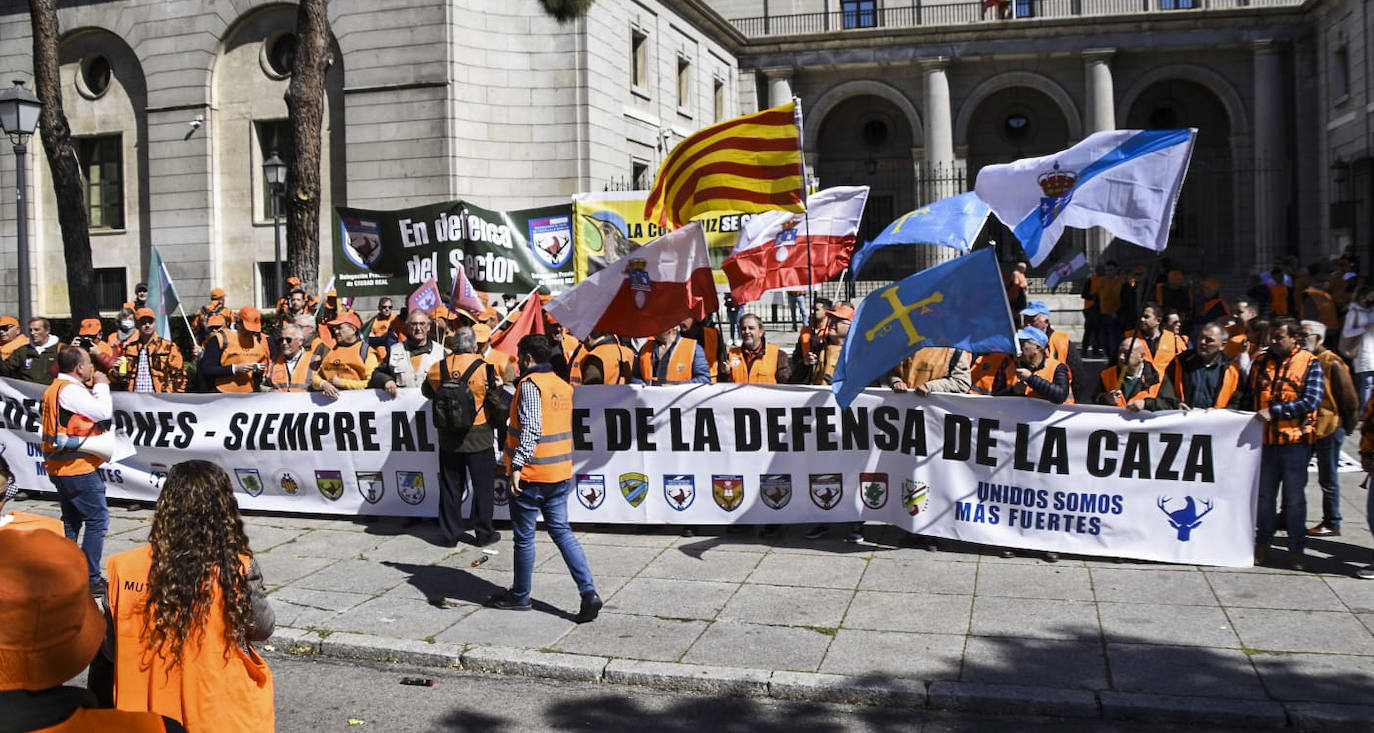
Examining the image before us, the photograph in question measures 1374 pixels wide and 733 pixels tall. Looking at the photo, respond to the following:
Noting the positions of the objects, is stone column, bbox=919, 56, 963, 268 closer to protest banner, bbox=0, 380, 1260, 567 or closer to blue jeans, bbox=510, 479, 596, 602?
protest banner, bbox=0, 380, 1260, 567

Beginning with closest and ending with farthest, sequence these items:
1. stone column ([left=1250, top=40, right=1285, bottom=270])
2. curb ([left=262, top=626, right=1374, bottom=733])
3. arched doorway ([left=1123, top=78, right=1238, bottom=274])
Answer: curb ([left=262, top=626, right=1374, bottom=733]), stone column ([left=1250, top=40, right=1285, bottom=270]), arched doorway ([left=1123, top=78, right=1238, bottom=274])

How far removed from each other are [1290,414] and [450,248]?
8438 mm

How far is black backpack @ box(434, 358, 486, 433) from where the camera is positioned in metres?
Answer: 9.30

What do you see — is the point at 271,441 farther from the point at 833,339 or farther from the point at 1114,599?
the point at 1114,599

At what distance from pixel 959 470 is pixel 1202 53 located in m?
34.8

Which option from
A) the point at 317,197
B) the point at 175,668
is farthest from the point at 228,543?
the point at 317,197

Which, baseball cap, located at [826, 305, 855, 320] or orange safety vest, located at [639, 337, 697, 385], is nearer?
orange safety vest, located at [639, 337, 697, 385]

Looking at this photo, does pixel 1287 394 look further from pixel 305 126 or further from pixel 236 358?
pixel 305 126

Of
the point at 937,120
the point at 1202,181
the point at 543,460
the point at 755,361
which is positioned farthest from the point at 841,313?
the point at 1202,181

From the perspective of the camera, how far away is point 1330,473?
8930mm

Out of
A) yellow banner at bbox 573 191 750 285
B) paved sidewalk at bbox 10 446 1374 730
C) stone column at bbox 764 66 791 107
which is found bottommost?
paved sidewalk at bbox 10 446 1374 730

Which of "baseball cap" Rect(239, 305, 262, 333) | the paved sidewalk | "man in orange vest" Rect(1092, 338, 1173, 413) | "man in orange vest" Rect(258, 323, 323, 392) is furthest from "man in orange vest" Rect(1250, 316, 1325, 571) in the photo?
"baseball cap" Rect(239, 305, 262, 333)

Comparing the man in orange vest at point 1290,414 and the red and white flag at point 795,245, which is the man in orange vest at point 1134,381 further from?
the red and white flag at point 795,245

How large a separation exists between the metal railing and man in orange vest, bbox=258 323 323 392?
31.8 metres
